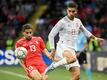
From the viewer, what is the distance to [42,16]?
97.7 feet

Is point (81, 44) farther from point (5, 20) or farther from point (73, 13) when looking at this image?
point (5, 20)

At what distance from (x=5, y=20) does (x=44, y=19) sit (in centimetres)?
246

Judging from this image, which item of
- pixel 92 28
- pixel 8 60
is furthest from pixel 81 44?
→ pixel 92 28

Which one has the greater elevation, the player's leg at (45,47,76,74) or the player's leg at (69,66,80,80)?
the player's leg at (45,47,76,74)

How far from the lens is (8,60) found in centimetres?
2323

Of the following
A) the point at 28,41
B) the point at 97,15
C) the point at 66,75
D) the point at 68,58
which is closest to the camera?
the point at 68,58

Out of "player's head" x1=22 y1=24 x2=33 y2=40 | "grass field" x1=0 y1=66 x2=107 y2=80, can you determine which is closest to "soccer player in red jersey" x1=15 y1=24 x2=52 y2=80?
"player's head" x1=22 y1=24 x2=33 y2=40

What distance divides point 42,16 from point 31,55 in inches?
713

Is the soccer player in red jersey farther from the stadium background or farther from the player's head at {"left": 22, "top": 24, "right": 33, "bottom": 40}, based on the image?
the stadium background

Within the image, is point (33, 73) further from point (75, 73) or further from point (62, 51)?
point (75, 73)

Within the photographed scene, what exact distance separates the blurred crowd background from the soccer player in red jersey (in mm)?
12706

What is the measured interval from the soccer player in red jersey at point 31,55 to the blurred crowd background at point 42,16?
12.7 metres

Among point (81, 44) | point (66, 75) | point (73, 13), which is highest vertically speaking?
point (73, 13)

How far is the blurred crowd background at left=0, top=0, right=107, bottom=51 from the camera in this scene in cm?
2598
